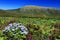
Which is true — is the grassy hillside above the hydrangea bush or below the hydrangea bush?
above

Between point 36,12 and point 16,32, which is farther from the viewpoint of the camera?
point 36,12

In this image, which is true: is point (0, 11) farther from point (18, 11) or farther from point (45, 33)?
point (45, 33)

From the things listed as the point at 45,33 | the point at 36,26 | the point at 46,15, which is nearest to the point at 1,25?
the point at 36,26

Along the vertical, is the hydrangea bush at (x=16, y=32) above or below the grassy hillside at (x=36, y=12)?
below

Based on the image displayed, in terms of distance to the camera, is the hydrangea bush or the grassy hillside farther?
the grassy hillside

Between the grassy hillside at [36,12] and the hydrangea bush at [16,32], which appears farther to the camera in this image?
the grassy hillside at [36,12]

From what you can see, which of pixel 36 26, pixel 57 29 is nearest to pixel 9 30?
pixel 36 26

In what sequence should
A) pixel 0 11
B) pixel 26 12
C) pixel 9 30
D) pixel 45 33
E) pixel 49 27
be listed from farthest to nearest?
1. pixel 0 11
2. pixel 26 12
3. pixel 49 27
4. pixel 45 33
5. pixel 9 30

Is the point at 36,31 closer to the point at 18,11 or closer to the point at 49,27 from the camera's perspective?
the point at 49,27

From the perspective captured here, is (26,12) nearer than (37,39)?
No

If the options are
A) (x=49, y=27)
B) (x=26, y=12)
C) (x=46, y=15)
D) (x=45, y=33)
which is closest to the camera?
(x=45, y=33)

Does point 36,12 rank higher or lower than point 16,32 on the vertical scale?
higher
